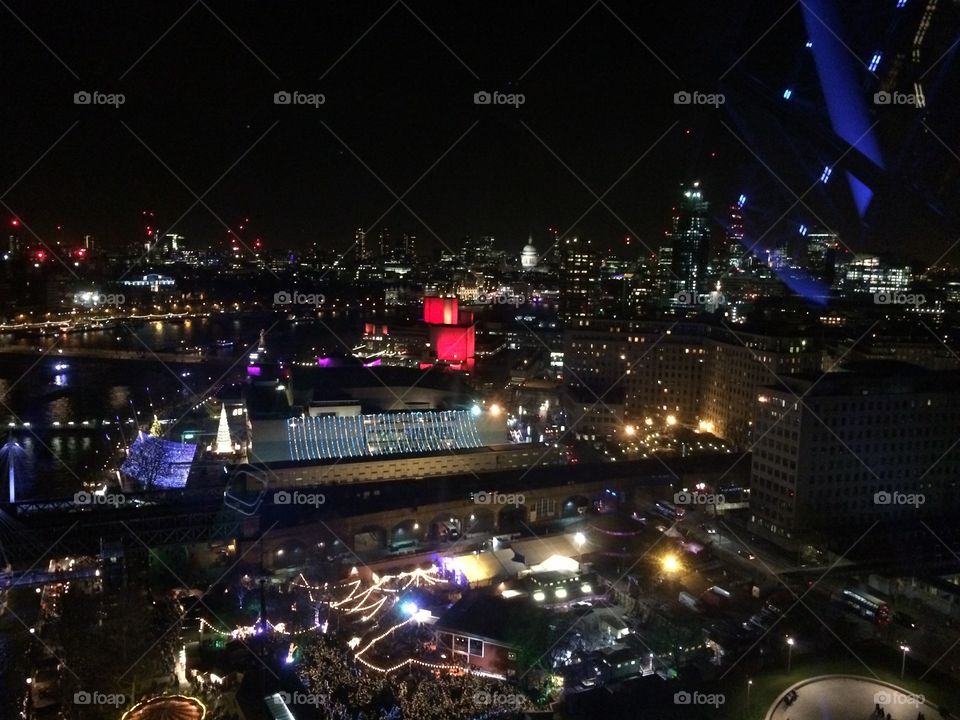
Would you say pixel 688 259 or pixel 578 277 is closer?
pixel 688 259

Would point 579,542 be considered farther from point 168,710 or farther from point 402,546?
point 168,710

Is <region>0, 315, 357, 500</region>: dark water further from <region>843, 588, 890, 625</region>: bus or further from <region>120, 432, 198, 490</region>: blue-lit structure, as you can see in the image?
<region>843, 588, 890, 625</region>: bus

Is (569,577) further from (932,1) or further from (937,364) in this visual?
(937,364)

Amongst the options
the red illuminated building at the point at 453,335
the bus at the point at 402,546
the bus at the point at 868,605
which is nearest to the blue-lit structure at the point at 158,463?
the bus at the point at 402,546

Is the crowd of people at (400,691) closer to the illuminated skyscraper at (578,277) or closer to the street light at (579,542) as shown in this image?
the street light at (579,542)

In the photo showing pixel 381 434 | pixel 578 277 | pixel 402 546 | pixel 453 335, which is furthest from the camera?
pixel 578 277

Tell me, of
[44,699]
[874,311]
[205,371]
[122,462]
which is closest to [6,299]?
[205,371]

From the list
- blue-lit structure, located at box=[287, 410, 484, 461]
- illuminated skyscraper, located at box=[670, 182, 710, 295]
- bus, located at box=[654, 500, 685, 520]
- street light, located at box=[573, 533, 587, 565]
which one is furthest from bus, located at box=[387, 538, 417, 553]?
illuminated skyscraper, located at box=[670, 182, 710, 295]

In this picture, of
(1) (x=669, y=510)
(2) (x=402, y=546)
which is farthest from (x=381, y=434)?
(1) (x=669, y=510)
